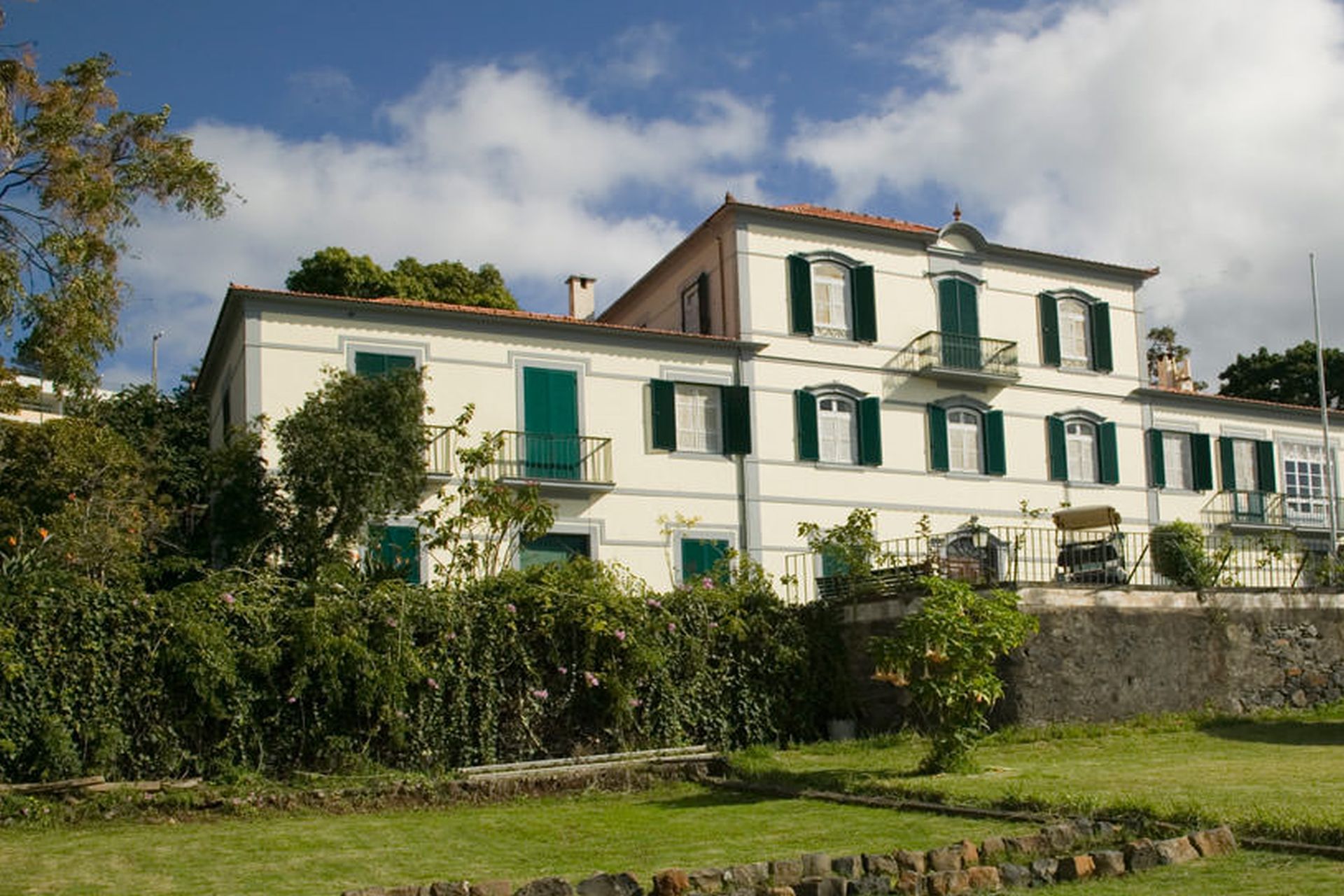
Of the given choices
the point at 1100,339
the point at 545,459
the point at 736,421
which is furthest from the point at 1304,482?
the point at 545,459

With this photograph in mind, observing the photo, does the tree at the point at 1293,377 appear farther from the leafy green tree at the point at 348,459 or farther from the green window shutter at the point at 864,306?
the leafy green tree at the point at 348,459

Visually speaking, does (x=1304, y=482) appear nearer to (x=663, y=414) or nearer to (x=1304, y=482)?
(x=1304, y=482)

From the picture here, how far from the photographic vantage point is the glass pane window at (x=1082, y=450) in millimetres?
32219

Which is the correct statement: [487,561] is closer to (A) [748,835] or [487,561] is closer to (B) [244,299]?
(B) [244,299]

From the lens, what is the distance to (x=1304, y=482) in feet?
120

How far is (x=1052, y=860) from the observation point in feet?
30.6

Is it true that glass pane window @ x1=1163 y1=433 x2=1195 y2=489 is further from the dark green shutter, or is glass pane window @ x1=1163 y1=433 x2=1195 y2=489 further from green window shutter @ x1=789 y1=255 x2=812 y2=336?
the dark green shutter

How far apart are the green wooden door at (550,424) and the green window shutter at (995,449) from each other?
9337mm

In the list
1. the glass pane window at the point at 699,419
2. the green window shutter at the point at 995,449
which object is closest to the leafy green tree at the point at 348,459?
the glass pane window at the point at 699,419

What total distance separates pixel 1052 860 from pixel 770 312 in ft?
67.7

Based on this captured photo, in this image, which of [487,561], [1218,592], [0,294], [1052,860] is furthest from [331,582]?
[1218,592]

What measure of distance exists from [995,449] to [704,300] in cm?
694

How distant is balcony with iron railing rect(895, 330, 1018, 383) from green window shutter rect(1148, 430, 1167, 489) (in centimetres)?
432

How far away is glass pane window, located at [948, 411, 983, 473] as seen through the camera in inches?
1209
